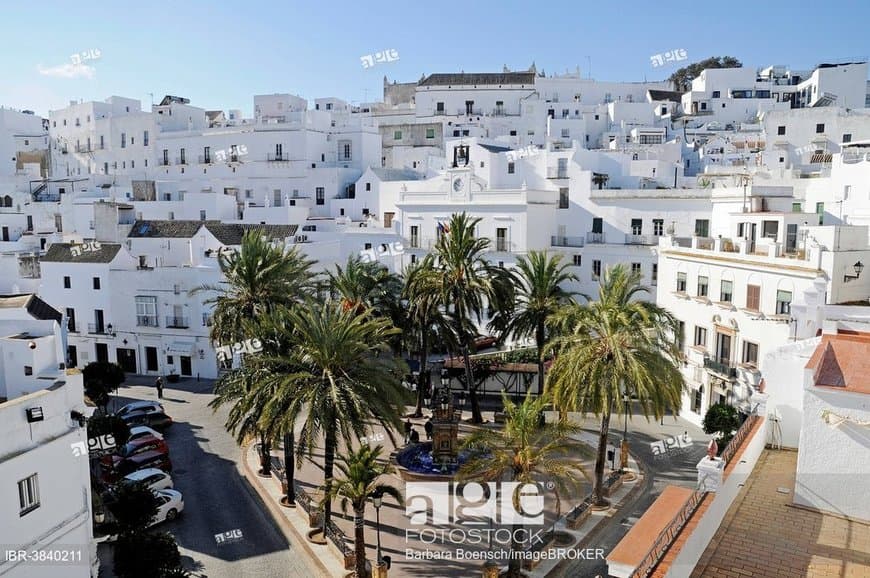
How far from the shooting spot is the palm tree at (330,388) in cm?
1589

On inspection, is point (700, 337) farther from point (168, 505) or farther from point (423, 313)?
point (168, 505)

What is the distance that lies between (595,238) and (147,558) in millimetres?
30206

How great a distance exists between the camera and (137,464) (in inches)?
851

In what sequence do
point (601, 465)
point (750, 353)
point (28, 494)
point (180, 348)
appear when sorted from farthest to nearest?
point (180, 348)
point (750, 353)
point (601, 465)
point (28, 494)

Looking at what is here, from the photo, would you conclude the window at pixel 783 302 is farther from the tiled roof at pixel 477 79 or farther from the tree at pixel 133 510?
the tiled roof at pixel 477 79

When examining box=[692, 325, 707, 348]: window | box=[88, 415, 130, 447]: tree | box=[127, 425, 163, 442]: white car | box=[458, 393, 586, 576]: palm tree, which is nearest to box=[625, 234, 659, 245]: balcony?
box=[692, 325, 707, 348]: window

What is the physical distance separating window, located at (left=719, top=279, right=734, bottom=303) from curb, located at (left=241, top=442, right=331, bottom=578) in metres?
17.8

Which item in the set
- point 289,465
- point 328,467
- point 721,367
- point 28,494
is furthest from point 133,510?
point 721,367

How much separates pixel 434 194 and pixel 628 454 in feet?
71.5

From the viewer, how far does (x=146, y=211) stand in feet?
169

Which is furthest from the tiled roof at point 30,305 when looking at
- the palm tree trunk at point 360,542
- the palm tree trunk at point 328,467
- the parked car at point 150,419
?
the palm tree trunk at point 360,542

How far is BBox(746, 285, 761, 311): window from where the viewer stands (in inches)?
950

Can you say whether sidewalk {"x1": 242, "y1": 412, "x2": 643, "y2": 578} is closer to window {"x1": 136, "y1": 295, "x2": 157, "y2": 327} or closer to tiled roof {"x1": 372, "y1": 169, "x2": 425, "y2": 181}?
window {"x1": 136, "y1": 295, "x2": 157, "y2": 327}

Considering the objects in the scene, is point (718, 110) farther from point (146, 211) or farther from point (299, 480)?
point (299, 480)
